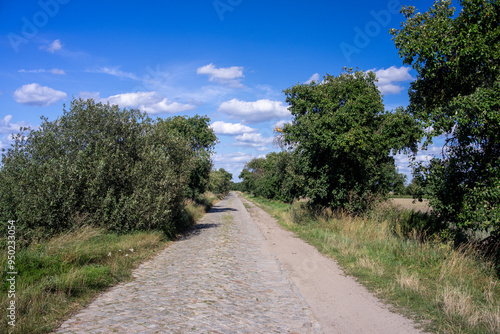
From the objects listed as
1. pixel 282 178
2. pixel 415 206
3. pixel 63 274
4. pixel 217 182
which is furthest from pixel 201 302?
pixel 217 182

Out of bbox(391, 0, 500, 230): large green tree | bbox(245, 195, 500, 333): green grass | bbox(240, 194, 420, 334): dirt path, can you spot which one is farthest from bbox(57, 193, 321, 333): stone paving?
bbox(391, 0, 500, 230): large green tree

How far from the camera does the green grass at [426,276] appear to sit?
528cm

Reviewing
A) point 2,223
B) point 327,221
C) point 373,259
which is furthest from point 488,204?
point 2,223

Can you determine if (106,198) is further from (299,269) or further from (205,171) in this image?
(205,171)

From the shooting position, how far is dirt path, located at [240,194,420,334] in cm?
530

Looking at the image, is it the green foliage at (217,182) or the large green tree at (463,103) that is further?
the green foliage at (217,182)

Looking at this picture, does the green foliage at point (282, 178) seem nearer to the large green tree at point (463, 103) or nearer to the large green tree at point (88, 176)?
the large green tree at point (88, 176)

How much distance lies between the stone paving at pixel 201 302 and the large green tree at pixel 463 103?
4.95m

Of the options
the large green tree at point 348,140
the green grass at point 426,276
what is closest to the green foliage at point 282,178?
the large green tree at point 348,140

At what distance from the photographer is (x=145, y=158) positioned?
13914 millimetres

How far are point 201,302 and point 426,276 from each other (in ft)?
18.7

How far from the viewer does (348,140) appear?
15375 mm

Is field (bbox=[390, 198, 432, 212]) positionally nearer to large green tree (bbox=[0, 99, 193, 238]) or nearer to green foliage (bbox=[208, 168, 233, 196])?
large green tree (bbox=[0, 99, 193, 238])

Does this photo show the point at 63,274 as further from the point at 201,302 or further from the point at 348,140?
the point at 348,140
